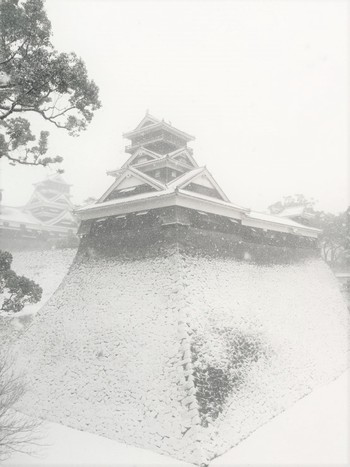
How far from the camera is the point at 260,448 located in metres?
8.81

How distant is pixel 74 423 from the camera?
9875mm

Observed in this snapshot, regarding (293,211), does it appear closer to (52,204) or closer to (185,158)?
(185,158)

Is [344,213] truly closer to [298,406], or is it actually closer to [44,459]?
[298,406]

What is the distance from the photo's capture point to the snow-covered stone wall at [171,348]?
8.93 metres

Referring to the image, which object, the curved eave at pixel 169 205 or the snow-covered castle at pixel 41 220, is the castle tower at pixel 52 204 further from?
the curved eave at pixel 169 205

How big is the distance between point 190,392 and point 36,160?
665 centimetres

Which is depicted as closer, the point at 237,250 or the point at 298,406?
the point at 298,406

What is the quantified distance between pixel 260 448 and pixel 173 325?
3.69 meters

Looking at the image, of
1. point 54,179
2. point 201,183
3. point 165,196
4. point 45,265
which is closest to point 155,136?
point 201,183

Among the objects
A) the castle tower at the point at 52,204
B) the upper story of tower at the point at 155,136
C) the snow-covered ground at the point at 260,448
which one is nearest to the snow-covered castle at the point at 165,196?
the upper story of tower at the point at 155,136

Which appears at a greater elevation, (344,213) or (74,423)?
(344,213)

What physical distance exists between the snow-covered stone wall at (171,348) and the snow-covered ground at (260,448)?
0.27 m

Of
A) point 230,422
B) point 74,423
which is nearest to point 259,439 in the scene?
point 230,422

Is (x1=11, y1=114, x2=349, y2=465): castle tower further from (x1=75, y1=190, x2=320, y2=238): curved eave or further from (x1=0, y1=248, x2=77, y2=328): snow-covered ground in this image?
(x1=0, y1=248, x2=77, y2=328): snow-covered ground
